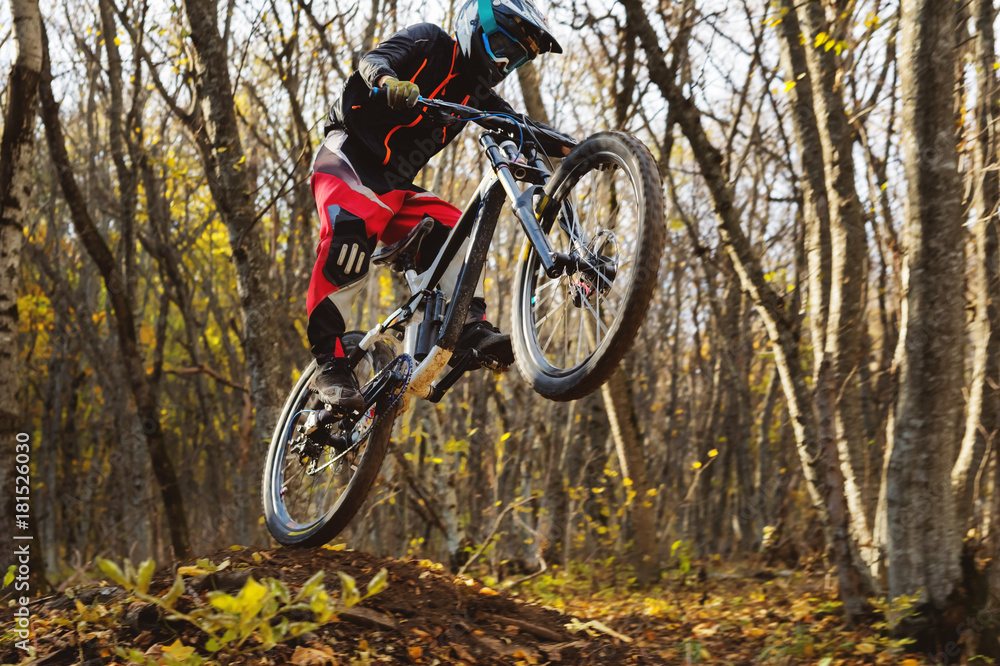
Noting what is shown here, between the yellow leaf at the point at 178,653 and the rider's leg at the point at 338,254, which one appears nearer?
the yellow leaf at the point at 178,653

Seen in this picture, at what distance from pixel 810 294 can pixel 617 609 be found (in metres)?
3.18

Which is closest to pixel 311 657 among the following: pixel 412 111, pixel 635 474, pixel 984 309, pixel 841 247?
pixel 412 111

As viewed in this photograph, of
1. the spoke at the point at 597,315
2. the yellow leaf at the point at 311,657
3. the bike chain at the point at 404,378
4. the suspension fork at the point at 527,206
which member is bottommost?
the yellow leaf at the point at 311,657

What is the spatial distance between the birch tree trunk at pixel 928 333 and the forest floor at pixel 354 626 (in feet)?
1.82

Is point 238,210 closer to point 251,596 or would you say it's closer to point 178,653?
point 178,653

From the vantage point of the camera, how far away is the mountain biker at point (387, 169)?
11.9 ft

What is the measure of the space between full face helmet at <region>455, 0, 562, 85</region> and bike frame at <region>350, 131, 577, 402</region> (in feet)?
1.17

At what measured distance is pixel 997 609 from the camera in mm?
4656

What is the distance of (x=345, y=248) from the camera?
3.78 m

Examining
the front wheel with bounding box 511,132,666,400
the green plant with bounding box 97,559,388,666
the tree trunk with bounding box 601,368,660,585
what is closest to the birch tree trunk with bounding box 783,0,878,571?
the tree trunk with bounding box 601,368,660,585

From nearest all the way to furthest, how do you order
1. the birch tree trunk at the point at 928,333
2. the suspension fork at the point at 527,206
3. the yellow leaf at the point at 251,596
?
the yellow leaf at the point at 251,596
the suspension fork at the point at 527,206
the birch tree trunk at the point at 928,333

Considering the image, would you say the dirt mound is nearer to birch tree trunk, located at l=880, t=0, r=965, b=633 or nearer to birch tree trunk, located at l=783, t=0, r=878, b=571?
birch tree trunk, located at l=880, t=0, r=965, b=633

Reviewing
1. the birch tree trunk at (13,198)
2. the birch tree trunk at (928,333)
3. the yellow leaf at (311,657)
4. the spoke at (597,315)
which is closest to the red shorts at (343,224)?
the spoke at (597,315)

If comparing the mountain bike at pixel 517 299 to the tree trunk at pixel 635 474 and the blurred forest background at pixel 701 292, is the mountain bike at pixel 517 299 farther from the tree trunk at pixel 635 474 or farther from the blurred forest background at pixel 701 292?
the tree trunk at pixel 635 474
